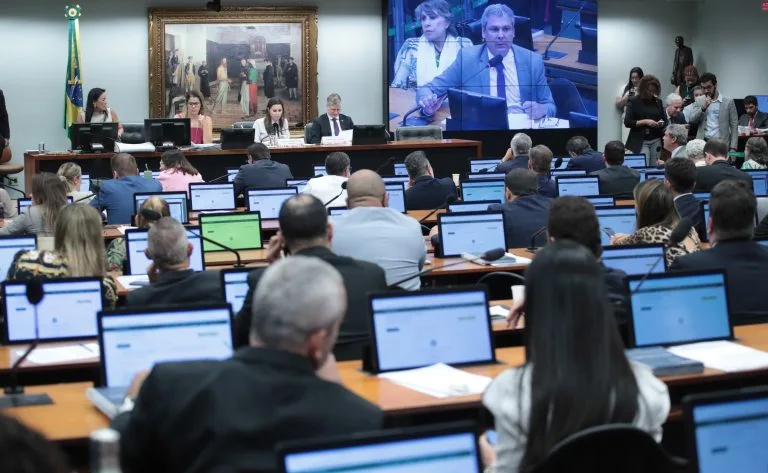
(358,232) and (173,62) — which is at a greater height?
(173,62)

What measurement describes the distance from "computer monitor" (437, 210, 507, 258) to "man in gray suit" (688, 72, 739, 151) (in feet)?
24.0

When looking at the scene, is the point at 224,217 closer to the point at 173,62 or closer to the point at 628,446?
the point at 628,446

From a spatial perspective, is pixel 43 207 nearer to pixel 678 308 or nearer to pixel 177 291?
pixel 177 291

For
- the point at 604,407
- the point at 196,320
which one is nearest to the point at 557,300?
the point at 604,407

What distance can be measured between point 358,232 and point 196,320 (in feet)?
6.19


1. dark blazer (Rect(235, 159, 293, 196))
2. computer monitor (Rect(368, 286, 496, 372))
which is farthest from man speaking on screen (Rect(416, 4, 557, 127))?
computer monitor (Rect(368, 286, 496, 372))

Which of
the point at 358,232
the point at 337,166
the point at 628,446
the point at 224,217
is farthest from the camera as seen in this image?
the point at 337,166

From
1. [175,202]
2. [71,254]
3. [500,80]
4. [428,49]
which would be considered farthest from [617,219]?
[500,80]

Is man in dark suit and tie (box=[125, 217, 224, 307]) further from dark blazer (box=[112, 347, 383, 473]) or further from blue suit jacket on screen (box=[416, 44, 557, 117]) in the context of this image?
blue suit jacket on screen (box=[416, 44, 557, 117])

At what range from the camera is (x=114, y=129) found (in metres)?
13.3

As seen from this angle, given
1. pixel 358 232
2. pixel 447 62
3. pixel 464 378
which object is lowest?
pixel 464 378

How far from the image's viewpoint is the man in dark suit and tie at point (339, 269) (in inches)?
175

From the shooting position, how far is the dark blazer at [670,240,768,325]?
16.0 feet

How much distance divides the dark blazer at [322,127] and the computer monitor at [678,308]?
10035mm
